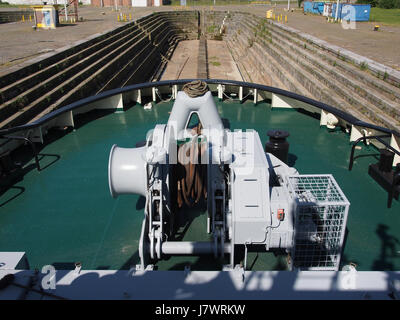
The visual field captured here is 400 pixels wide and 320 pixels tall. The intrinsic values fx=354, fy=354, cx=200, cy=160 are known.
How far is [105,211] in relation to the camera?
7.54 metres

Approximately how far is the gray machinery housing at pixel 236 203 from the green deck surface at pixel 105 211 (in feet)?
1.89

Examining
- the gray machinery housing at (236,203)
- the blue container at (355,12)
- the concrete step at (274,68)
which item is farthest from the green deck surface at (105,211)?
the blue container at (355,12)

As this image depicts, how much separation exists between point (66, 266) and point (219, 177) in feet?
9.93

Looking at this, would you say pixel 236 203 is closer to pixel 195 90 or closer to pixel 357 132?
pixel 195 90

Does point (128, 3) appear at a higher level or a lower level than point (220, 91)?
higher

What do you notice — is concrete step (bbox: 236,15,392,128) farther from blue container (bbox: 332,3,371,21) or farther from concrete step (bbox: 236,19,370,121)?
blue container (bbox: 332,3,371,21)

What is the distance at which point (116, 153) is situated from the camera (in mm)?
6137

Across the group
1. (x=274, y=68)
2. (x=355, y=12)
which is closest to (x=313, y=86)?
(x=274, y=68)

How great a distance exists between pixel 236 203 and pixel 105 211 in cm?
336

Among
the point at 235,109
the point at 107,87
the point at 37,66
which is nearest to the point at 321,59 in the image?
the point at 235,109

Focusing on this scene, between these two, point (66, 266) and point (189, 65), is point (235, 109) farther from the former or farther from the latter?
point (189, 65)

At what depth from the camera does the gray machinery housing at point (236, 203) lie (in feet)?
17.6

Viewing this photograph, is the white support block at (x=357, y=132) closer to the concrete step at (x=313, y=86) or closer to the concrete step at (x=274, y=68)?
the concrete step at (x=313, y=86)

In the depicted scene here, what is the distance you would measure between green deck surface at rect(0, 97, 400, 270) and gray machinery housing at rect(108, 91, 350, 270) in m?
0.58
